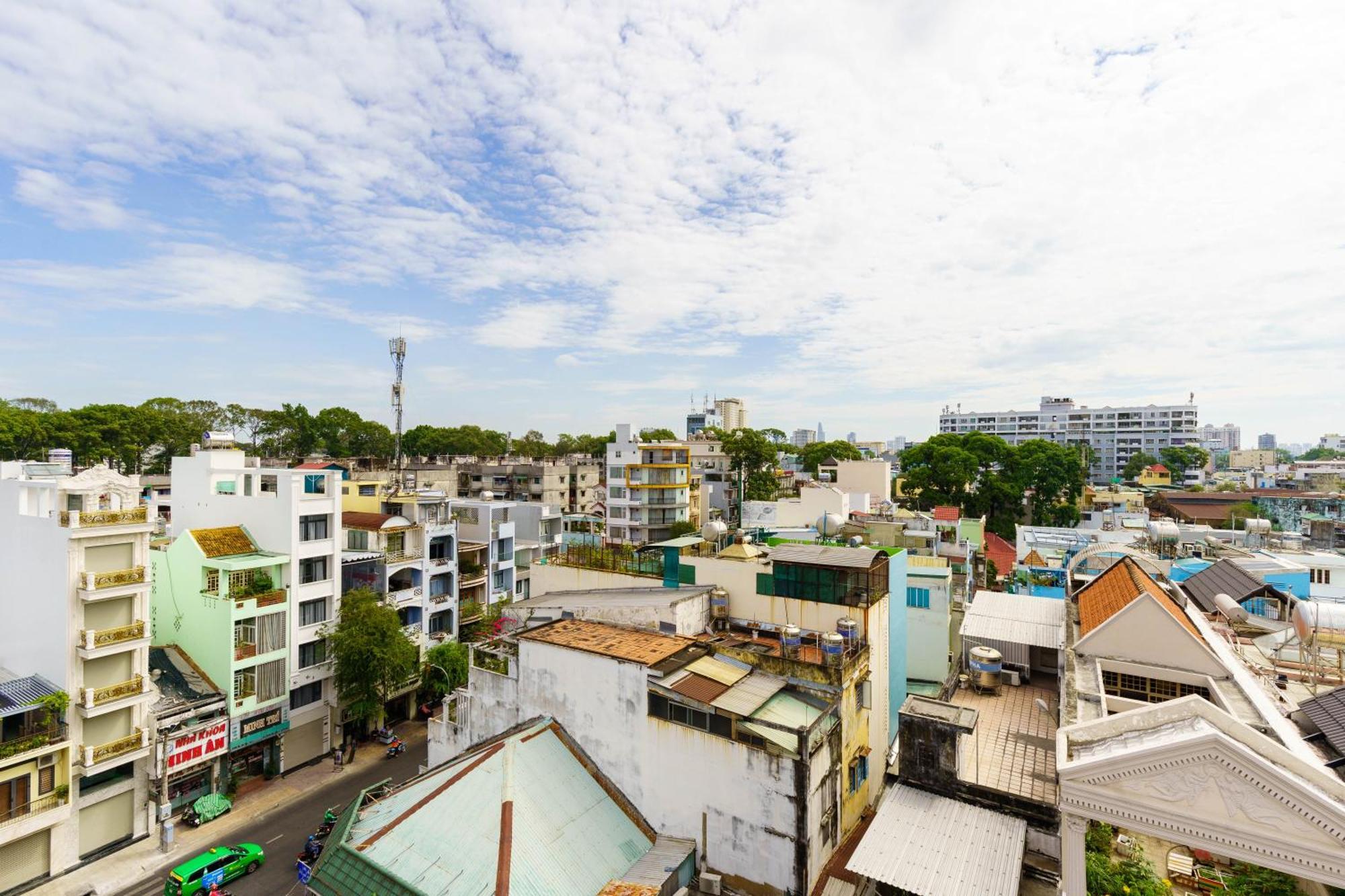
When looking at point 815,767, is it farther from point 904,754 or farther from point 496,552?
point 496,552

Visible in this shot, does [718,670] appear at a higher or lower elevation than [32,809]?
higher

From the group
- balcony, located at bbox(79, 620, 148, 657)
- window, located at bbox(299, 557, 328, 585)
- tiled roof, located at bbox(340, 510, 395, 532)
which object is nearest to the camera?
balcony, located at bbox(79, 620, 148, 657)

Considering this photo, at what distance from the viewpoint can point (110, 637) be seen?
71.2 ft

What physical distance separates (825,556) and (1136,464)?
409 feet

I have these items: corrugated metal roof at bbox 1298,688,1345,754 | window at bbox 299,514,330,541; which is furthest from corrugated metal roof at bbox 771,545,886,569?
window at bbox 299,514,330,541

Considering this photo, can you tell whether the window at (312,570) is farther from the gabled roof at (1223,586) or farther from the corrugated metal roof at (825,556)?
the gabled roof at (1223,586)

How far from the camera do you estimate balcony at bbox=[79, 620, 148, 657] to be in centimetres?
2119

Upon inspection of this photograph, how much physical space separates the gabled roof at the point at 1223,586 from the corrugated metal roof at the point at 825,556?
55.5 feet

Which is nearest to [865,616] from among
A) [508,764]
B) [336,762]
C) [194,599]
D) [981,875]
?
[981,875]

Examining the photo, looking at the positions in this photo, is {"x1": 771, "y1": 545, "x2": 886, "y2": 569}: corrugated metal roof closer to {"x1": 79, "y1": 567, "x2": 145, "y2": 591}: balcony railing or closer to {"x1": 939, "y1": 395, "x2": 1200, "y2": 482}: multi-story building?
{"x1": 79, "y1": 567, "x2": 145, "y2": 591}: balcony railing

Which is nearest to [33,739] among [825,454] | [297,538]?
[297,538]

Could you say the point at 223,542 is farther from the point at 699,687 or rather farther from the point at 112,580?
the point at 699,687

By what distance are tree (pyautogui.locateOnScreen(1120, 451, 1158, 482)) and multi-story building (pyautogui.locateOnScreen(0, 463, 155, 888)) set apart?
13598 centimetres

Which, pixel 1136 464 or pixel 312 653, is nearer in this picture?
pixel 312 653
